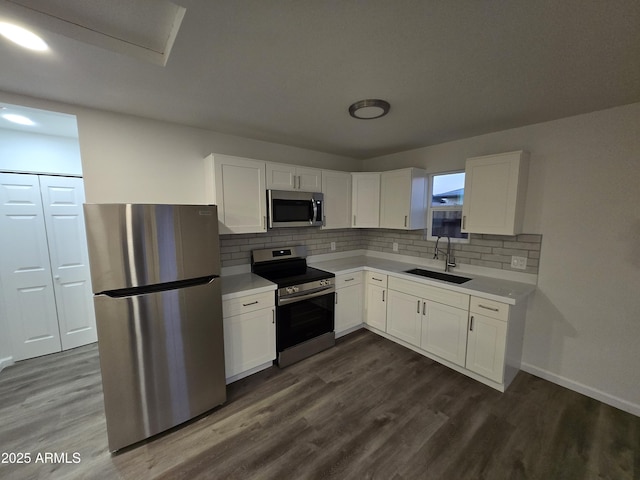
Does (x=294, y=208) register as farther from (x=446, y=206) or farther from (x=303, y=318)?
(x=446, y=206)

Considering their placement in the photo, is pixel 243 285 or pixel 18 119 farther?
pixel 243 285

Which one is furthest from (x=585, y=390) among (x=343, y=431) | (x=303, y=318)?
(x=303, y=318)

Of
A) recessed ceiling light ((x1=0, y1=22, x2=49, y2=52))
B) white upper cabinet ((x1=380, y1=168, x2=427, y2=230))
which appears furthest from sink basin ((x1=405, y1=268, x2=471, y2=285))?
recessed ceiling light ((x1=0, y1=22, x2=49, y2=52))

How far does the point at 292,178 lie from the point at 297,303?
140cm

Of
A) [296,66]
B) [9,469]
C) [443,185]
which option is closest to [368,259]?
[443,185]

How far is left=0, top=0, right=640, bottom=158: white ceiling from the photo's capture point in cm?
103

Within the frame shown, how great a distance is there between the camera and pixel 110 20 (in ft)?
3.65

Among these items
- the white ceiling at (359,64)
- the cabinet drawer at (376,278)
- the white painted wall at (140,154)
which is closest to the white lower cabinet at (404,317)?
the cabinet drawer at (376,278)

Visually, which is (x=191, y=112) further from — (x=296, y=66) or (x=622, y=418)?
(x=622, y=418)

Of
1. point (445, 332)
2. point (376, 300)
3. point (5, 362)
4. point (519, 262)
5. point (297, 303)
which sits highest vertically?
point (519, 262)

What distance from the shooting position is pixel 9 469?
1.53 metres

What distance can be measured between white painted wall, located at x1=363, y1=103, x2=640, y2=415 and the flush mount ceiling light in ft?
4.87

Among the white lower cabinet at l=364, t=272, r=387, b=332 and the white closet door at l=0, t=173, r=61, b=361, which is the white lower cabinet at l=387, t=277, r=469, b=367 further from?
the white closet door at l=0, t=173, r=61, b=361

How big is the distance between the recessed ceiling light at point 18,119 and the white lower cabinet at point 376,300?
12.3 ft
